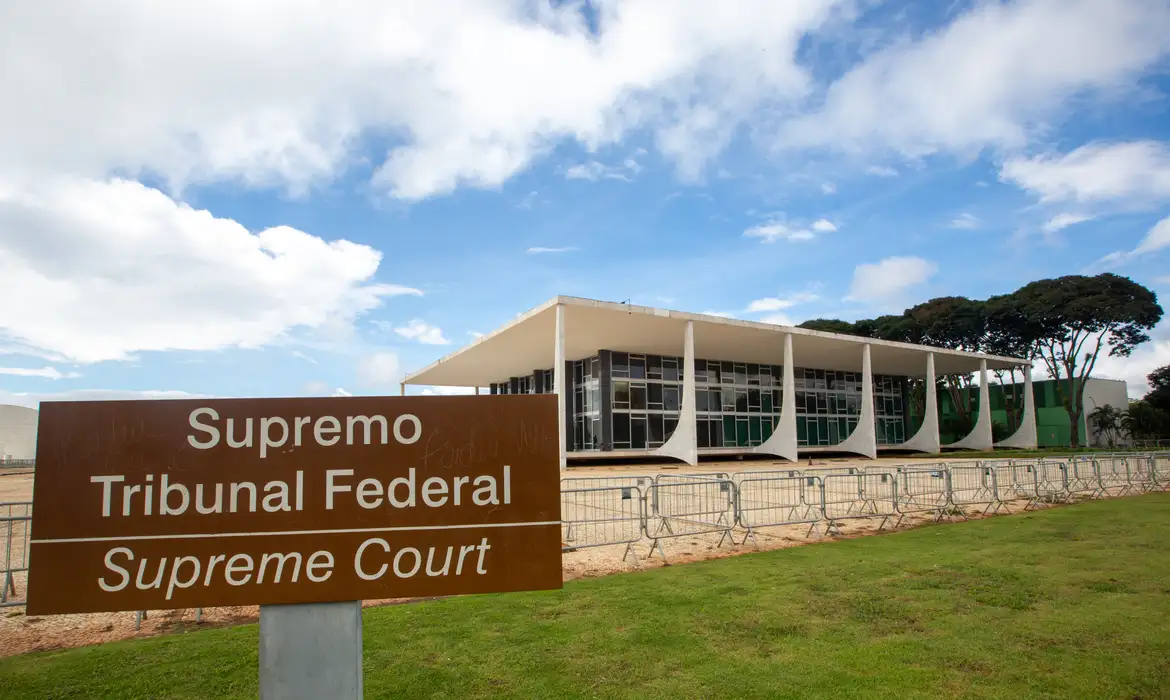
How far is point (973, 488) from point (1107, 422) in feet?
165

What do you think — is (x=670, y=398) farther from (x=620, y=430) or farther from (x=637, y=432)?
(x=620, y=430)

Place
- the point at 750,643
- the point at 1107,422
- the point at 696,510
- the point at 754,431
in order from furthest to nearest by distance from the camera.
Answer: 1. the point at 1107,422
2. the point at 754,431
3. the point at 696,510
4. the point at 750,643

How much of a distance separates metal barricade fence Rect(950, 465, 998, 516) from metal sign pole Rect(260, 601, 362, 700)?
1389cm

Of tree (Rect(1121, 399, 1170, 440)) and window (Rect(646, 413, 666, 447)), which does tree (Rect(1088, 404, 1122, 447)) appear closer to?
tree (Rect(1121, 399, 1170, 440))

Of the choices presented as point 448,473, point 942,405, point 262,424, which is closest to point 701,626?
point 448,473

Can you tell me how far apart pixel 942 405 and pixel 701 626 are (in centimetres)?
6428

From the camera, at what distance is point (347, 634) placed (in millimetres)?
2824

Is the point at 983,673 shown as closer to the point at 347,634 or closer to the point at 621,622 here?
the point at 621,622

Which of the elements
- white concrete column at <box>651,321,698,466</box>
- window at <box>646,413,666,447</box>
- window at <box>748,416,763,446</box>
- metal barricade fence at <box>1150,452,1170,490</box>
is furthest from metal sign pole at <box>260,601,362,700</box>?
window at <box>748,416,763,446</box>

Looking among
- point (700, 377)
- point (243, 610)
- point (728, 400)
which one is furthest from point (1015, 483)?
point (728, 400)

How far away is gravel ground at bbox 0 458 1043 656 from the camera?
21.1 feet

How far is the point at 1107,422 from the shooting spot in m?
53.0

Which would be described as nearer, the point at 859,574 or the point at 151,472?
the point at 151,472

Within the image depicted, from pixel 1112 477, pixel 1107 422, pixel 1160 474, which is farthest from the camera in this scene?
pixel 1107 422
